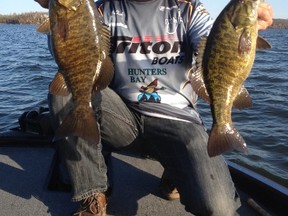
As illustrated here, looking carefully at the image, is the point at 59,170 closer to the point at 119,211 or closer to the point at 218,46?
the point at 119,211

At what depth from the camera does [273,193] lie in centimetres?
397

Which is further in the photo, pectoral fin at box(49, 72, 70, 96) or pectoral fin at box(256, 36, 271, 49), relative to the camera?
pectoral fin at box(49, 72, 70, 96)

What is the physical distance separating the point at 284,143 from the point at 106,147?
6174 millimetres

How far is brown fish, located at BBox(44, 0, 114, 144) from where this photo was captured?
114 inches

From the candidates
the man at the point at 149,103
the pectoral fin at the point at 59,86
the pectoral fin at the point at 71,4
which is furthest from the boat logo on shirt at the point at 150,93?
the pectoral fin at the point at 71,4

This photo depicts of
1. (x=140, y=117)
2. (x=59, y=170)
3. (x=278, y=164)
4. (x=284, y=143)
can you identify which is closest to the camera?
(x=140, y=117)

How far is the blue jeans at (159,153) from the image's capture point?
133 inches

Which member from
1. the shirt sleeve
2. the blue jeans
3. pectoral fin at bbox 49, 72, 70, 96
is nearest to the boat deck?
the blue jeans

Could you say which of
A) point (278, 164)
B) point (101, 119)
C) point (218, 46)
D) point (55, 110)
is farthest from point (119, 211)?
point (278, 164)

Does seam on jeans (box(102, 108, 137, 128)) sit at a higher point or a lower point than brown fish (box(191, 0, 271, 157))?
lower

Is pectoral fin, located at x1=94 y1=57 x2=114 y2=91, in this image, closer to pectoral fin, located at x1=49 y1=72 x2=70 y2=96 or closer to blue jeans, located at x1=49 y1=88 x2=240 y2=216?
pectoral fin, located at x1=49 y1=72 x2=70 y2=96

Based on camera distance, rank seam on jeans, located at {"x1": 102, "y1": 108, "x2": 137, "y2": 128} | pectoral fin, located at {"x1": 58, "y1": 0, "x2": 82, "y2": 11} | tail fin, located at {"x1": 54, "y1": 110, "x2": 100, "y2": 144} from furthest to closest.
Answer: seam on jeans, located at {"x1": 102, "y1": 108, "x2": 137, "y2": 128} < tail fin, located at {"x1": 54, "y1": 110, "x2": 100, "y2": 144} < pectoral fin, located at {"x1": 58, "y1": 0, "x2": 82, "y2": 11}

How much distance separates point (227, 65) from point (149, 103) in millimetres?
1056

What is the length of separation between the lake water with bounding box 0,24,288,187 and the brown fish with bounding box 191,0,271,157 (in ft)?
15.0
